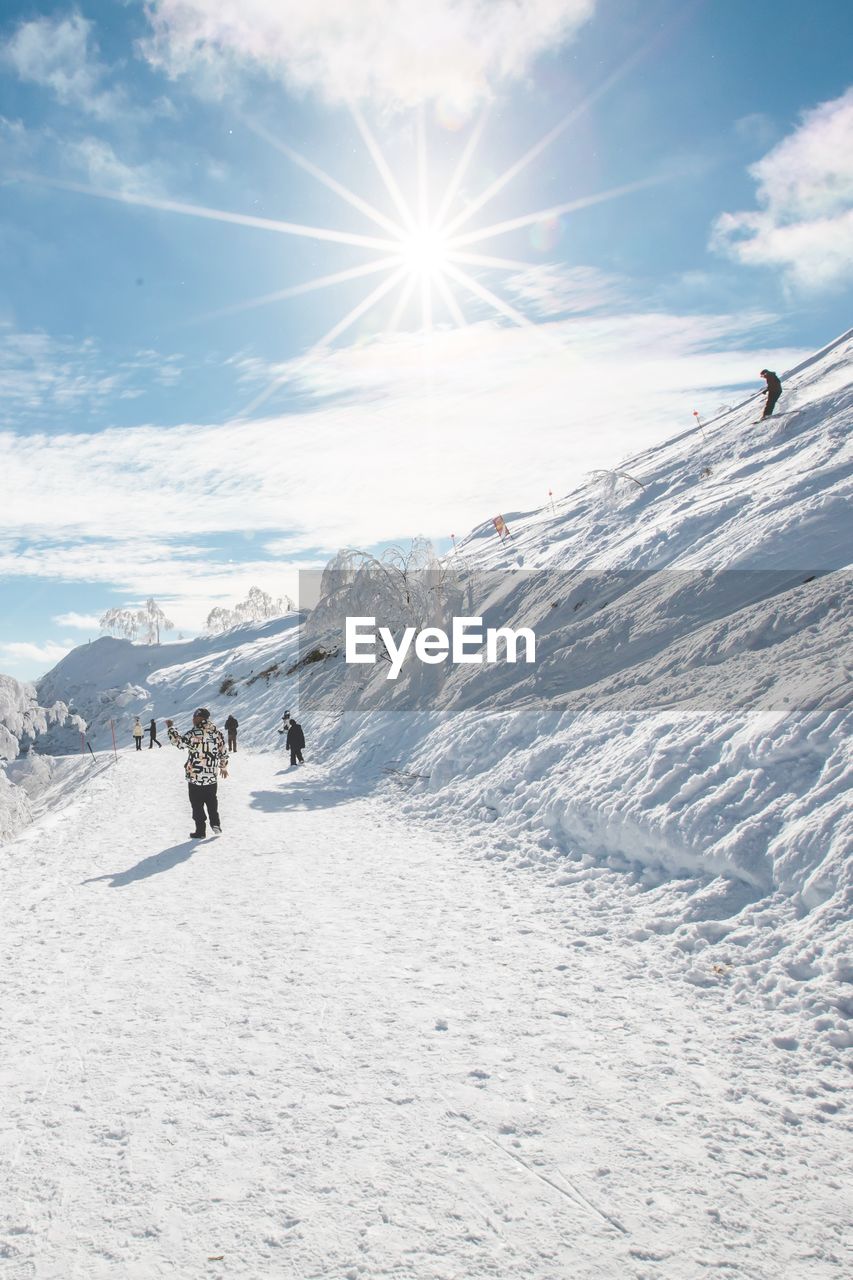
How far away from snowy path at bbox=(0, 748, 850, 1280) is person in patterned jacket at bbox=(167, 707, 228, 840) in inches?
A: 137

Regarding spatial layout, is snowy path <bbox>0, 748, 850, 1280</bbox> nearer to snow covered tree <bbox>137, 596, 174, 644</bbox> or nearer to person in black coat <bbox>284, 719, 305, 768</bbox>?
person in black coat <bbox>284, 719, 305, 768</bbox>

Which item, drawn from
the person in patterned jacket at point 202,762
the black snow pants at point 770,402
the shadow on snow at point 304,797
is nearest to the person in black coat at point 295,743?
the shadow on snow at point 304,797

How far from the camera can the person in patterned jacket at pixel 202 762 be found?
34.7 feet

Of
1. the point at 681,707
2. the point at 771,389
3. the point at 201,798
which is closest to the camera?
the point at 681,707

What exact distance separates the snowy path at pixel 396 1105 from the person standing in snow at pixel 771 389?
70.2ft

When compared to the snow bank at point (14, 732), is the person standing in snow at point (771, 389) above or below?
above

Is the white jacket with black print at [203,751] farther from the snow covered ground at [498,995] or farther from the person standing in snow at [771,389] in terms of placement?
the person standing in snow at [771,389]

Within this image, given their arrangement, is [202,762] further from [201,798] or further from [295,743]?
[295,743]

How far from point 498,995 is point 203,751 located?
674cm

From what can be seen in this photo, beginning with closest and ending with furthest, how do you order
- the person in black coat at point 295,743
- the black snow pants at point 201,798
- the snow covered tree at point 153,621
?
the black snow pants at point 201,798, the person in black coat at point 295,743, the snow covered tree at point 153,621

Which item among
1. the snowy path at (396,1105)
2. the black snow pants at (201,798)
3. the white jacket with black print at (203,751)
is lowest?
the snowy path at (396,1105)

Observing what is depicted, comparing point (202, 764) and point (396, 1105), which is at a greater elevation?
point (202, 764)

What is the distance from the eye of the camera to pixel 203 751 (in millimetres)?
10625

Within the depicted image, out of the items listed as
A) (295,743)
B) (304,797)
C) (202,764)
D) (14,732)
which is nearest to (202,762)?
(202,764)
